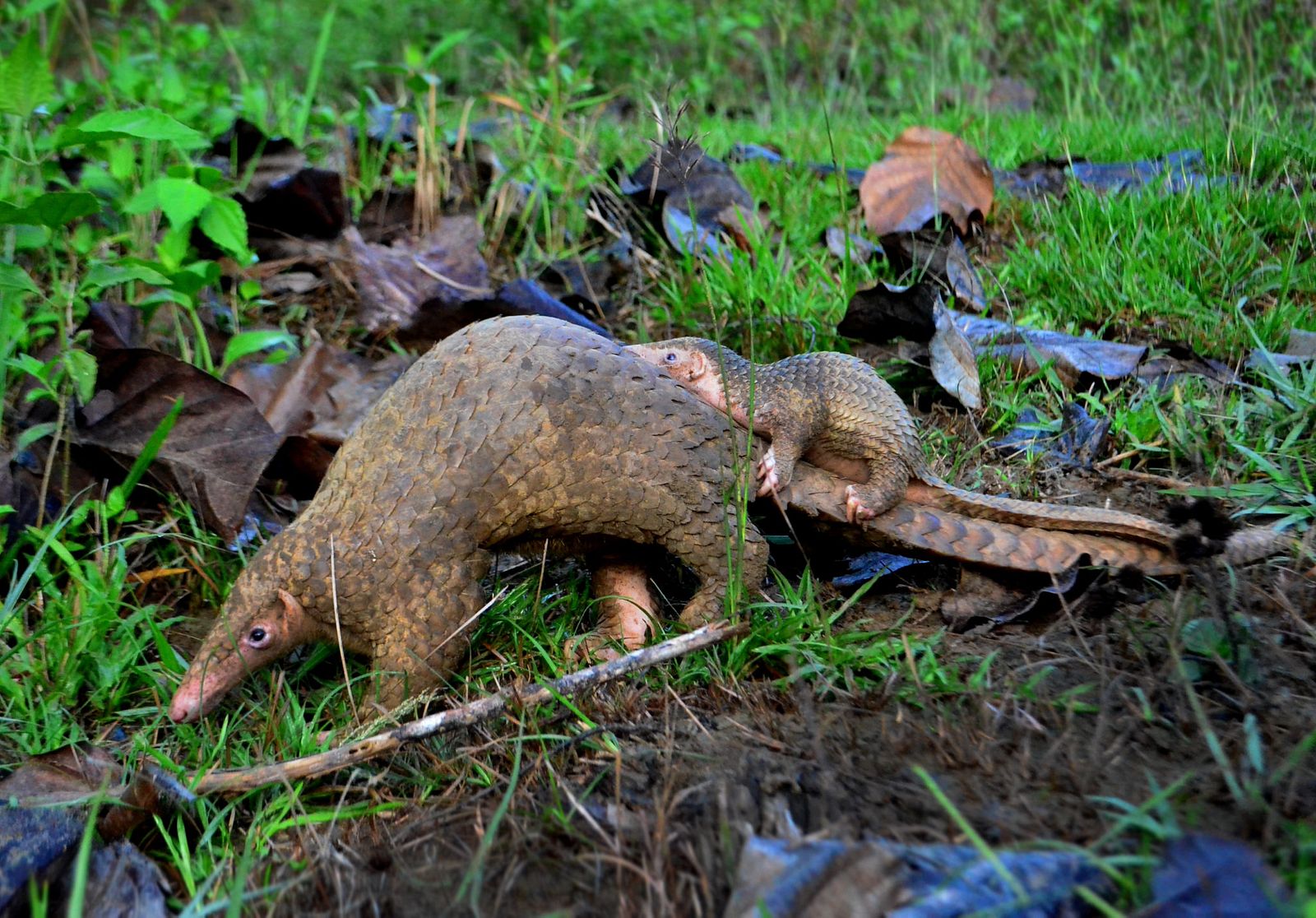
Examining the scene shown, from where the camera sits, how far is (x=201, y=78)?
5832mm

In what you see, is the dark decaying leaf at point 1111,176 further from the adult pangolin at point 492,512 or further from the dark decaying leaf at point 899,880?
the dark decaying leaf at point 899,880

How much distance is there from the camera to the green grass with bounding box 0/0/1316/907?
7.81ft

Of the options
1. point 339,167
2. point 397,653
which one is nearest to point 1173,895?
point 397,653

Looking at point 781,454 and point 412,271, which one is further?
point 412,271

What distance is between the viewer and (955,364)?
3.41 metres

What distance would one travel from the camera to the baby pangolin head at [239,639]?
259cm

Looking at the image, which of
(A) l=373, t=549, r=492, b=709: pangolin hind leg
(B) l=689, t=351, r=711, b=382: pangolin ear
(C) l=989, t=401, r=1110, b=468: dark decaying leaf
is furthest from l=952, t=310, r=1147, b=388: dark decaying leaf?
(A) l=373, t=549, r=492, b=709: pangolin hind leg

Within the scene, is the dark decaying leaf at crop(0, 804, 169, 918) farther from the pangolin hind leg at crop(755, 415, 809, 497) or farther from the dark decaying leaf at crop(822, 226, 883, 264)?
the dark decaying leaf at crop(822, 226, 883, 264)

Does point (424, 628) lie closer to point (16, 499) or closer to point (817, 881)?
point (817, 881)

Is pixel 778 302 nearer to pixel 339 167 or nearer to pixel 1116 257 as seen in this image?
pixel 1116 257

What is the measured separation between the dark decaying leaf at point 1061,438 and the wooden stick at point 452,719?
1329mm

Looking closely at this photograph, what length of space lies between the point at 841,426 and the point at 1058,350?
108 centimetres

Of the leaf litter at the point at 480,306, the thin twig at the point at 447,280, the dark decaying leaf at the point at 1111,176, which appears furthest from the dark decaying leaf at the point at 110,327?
the dark decaying leaf at the point at 1111,176

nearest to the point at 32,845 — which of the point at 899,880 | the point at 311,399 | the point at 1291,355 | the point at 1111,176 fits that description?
the point at 899,880
